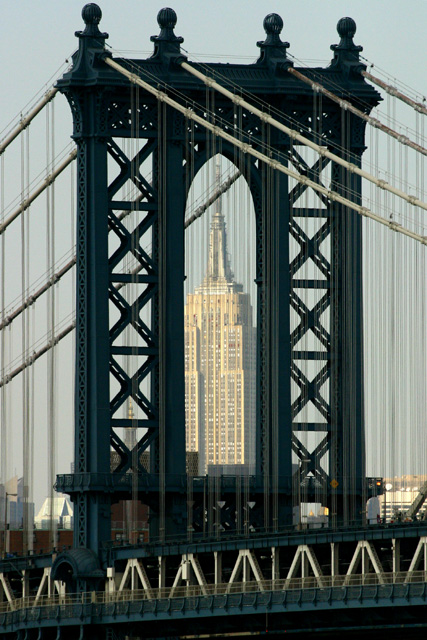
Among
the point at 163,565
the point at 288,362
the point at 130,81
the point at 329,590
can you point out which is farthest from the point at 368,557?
the point at 130,81

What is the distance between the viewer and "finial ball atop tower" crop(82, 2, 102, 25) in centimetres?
11088

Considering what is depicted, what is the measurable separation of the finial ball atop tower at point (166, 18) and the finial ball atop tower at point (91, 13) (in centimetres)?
Result: 329

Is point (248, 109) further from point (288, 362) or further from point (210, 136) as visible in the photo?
point (288, 362)

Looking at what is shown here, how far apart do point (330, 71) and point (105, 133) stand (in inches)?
506

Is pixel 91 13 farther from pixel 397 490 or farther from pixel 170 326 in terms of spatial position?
pixel 397 490

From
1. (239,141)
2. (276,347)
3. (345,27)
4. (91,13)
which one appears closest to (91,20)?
(91,13)

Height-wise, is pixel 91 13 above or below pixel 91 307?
above

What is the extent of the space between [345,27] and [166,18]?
392 inches

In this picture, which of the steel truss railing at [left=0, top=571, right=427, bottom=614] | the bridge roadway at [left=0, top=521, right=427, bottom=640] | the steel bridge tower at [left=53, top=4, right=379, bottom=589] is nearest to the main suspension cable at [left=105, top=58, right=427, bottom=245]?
the steel bridge tower at [left=53, top=4, right=379, bottom=589]

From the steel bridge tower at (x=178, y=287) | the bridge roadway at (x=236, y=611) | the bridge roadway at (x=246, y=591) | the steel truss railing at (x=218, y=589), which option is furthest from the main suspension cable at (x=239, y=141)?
the bridge roadway at (x=236, y=611)

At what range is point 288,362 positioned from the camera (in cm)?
11244

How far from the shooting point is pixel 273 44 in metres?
115

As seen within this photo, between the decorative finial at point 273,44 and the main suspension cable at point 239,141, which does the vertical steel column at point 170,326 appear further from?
the decorative finial at point 273,44

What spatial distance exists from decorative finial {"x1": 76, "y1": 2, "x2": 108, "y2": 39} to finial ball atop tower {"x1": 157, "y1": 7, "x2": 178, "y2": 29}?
10.6 ft
